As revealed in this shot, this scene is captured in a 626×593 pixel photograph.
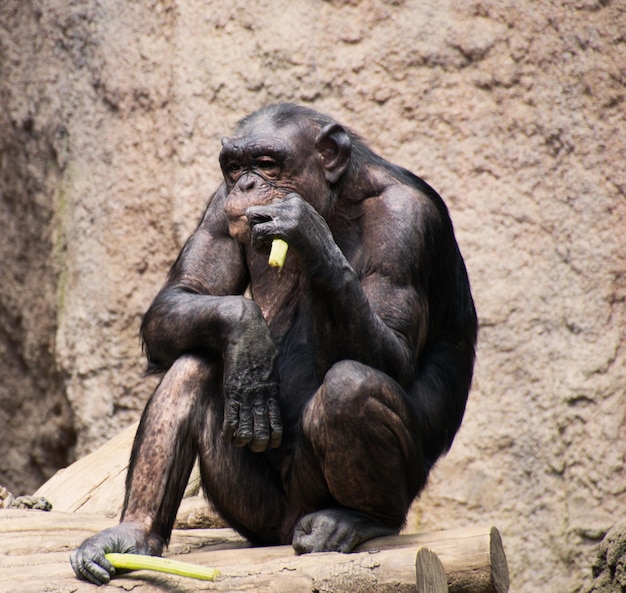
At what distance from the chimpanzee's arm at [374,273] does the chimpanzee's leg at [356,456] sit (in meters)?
0.11

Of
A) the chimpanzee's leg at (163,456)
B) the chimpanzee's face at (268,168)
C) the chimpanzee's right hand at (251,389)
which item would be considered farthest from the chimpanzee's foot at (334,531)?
the chimpanzee's face at (268,168)

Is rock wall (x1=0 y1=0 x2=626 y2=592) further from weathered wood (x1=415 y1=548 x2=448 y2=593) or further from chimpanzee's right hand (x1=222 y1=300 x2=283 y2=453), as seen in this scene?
weathered wood (x1=415 y1=548 x2=448 y2=593)

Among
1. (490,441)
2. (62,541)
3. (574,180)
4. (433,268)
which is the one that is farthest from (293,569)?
(574,180)

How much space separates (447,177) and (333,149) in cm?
194

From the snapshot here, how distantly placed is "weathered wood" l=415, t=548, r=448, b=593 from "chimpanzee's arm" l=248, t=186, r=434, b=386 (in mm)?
749

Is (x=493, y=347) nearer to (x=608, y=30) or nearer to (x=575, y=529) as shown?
(x=575, y=529)

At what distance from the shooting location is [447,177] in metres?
5.74

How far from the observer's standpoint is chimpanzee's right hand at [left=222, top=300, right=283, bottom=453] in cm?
338

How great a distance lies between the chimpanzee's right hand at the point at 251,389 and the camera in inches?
133

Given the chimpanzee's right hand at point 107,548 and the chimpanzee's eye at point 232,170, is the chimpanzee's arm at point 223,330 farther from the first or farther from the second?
the chimpanzee's right hand at point 107,548

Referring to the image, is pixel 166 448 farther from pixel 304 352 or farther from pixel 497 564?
pixel 497 564

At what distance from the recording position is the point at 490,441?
5.51 m

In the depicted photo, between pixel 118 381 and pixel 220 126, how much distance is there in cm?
153

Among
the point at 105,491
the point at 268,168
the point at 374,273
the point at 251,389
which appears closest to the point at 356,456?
the point at 251,389
